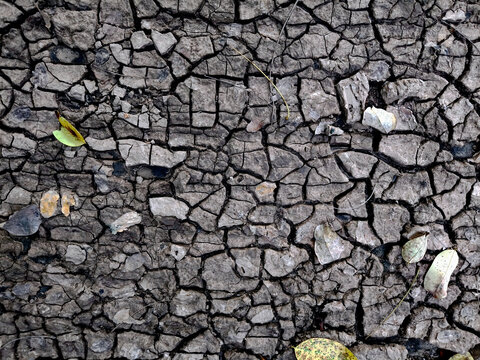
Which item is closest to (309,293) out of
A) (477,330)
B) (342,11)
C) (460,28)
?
(477,330)

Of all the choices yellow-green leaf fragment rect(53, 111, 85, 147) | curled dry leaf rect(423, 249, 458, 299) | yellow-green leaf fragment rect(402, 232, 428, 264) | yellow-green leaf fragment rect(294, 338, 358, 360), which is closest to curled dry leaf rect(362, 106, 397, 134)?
yellow-green leaf fragment rect(402, 232, 428, 264)

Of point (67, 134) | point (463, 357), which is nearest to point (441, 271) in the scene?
point (463, 357)

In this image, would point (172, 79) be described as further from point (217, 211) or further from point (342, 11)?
point (342, 11)

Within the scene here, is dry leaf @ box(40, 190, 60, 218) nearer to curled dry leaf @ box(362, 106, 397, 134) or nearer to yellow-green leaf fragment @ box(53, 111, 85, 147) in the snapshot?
yellow-green leaf fragment @ box(53, 111, 85, 147)

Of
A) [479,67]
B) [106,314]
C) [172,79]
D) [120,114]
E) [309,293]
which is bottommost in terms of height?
[106,314]

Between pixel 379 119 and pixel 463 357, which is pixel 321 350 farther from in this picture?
pixel 379 119
